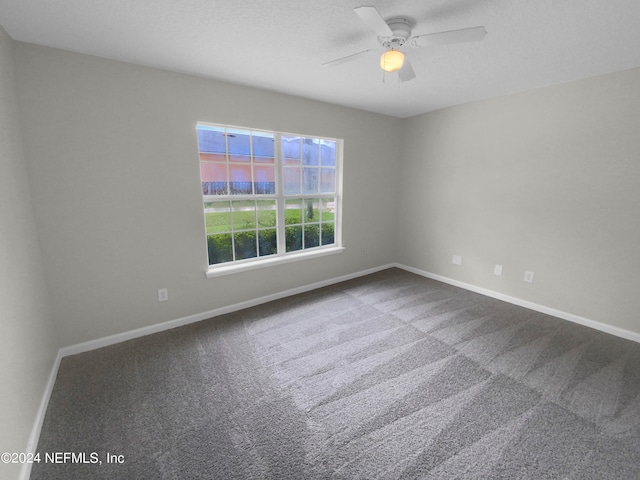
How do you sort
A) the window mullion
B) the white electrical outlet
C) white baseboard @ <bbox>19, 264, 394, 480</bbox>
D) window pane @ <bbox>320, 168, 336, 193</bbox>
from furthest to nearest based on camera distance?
window pane @ <bbox>320, 168, 336, 193</bbox>, the window mullion, the white electrical outlet, white baseboard @ <bbox>19, 264, 394, 480</bbox>

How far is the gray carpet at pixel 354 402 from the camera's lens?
1.39 metres

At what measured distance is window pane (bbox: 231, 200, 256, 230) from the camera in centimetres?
297

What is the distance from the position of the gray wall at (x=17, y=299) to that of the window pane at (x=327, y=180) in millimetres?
2765

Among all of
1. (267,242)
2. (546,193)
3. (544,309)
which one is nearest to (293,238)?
(267,242)

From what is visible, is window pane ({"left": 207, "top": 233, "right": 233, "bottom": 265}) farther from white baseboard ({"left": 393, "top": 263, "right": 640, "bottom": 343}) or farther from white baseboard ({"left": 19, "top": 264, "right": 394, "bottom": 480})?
white baseboard ({"left": 393, "top": 263, "right": 640, "bottom": 343})

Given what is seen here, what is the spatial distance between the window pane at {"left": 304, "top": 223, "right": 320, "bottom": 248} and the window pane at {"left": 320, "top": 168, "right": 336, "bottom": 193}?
20.1 inches

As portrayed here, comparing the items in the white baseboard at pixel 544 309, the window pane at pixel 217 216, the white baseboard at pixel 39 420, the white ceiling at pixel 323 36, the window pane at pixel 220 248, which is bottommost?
the white baseboard at pixel 39 420

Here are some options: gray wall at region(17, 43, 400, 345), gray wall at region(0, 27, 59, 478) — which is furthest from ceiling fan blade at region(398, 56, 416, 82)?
gray wall at region(0, 27, 59, 478)

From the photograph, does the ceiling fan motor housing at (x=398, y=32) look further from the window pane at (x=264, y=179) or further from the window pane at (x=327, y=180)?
the window pane at (x=327, y=180)

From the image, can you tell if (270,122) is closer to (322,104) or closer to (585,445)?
(322,104)

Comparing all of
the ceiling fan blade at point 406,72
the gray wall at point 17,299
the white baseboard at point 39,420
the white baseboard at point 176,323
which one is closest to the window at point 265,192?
the white baseboard at point 176,323

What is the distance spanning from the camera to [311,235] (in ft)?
12.1

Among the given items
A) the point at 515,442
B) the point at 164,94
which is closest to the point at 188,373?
the point at 515,442

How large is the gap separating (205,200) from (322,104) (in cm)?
185
